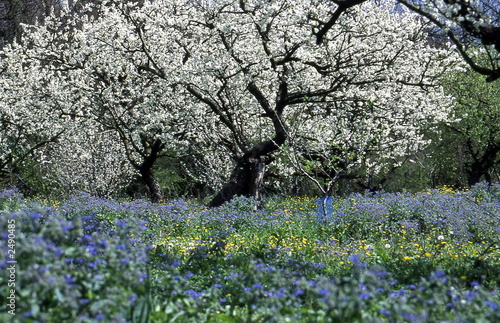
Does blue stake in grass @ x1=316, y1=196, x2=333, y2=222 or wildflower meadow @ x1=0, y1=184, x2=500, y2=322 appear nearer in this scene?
wildflower meadow @ x1=0, y1=184, x2=500, y2=322

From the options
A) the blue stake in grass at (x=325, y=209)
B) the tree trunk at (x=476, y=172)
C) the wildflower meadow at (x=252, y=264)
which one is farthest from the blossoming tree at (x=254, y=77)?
the tree trunk at (x=476, y=172)

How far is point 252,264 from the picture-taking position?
3.69m

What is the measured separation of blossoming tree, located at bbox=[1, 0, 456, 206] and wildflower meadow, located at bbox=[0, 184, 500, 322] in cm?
154

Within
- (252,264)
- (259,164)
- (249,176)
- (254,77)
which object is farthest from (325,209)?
(252,264)

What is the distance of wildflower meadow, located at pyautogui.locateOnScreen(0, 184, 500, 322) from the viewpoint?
9.75 feet

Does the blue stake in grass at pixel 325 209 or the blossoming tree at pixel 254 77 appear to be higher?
the blossoming tree at pixel 254 77

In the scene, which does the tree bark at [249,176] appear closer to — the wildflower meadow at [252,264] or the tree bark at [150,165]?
the wildflower meadow at [252,264]

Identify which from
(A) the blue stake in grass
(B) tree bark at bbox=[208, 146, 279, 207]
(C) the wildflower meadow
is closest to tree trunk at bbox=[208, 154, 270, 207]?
(B) tree bark at bbox=[208, 146, 279, 207]

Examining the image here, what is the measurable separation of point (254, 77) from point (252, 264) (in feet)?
24.1

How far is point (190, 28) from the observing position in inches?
429

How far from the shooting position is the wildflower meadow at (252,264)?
9.75ft

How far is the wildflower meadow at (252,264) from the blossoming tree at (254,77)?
5.04 ft

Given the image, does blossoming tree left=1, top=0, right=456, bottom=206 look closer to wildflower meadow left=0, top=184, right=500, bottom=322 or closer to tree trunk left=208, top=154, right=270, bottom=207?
tree trunk left=208, top=154, right=270, bottom=207

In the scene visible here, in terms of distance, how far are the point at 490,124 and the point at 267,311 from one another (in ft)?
48.9
